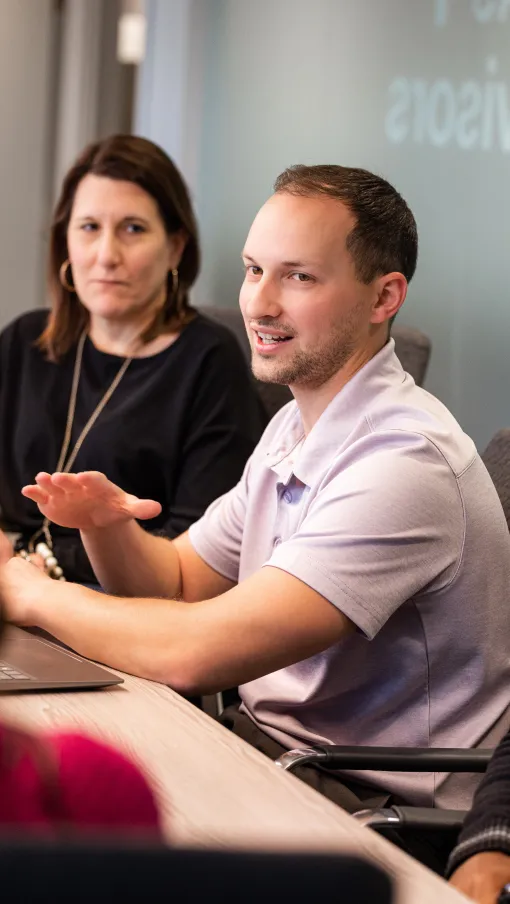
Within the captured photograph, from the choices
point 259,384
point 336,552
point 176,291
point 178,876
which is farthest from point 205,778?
point 176,291

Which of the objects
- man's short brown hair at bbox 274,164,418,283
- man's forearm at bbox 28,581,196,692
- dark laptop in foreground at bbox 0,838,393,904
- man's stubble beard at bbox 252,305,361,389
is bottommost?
man's forearm at bbox 28,581,196,692

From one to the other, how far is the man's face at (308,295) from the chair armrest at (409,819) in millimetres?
603

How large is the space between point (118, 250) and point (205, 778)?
165 cm

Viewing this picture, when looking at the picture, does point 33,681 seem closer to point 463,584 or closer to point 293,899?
point 463,584

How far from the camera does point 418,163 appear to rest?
267 cm

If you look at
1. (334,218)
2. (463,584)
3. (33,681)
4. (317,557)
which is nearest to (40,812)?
(33,681)

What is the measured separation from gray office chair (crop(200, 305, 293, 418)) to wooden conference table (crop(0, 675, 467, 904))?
3.94 feet

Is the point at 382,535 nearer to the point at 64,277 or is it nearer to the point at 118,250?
the point at 118,250

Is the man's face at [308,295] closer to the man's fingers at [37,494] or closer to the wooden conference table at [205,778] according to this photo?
the man's fingers at [37,494]

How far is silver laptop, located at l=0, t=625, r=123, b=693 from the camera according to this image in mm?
1119

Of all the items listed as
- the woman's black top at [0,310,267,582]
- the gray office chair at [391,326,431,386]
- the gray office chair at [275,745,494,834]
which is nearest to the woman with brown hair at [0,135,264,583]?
the woman's black top at [0,310,267,582]

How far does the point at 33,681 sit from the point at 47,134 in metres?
3.29

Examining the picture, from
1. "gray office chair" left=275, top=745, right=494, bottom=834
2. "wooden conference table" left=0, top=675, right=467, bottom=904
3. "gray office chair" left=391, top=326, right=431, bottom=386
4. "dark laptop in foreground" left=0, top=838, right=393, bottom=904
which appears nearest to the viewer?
"dark laptop in foreground" left=0, top=838, right=393, bottom=904

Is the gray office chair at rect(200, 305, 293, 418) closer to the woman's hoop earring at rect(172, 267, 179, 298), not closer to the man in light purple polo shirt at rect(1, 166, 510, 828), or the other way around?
the woman's hoop earring at rect(172, 267, 179, 298)
